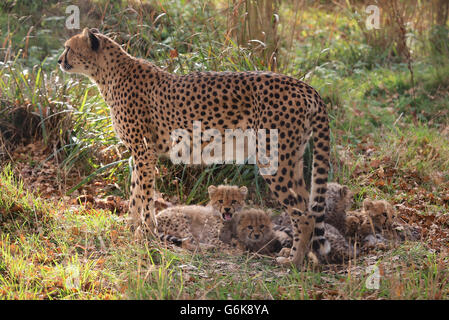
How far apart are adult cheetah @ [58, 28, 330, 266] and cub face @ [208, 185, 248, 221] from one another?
540 millimetres

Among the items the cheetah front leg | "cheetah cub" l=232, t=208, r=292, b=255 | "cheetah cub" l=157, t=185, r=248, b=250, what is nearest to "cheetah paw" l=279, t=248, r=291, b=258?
"cheetah cub" l=232, t=208, r=292, b=255

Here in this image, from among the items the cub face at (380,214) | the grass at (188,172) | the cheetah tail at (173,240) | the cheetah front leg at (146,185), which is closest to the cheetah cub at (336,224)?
the grass at (188,172)

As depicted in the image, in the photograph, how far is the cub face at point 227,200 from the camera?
5.11 m

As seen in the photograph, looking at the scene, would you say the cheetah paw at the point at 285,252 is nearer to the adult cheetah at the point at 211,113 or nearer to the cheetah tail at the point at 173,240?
the adult cheetah at the point at 211,113

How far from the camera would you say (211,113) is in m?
4.84

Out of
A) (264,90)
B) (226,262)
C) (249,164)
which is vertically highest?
(264,90)

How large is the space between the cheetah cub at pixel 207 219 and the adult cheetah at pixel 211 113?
19 centimetres

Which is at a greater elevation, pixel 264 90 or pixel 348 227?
pixel 264 90

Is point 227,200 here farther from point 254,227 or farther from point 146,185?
point 146,185
